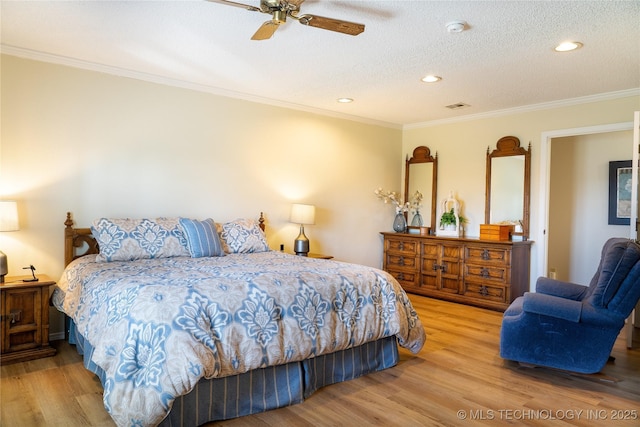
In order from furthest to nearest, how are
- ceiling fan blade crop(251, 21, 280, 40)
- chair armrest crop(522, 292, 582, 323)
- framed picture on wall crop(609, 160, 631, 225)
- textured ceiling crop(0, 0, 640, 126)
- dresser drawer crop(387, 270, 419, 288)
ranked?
dresser drawer crop(387, 270, 419, 288), framed picture on wall crop(609, 160, 631, 225), chair armrest crop(522, 292, 582, 323), textured ceiling crop(0, 0, 640, 126), ceiling fan blade crop(251, 21, 280, 40)

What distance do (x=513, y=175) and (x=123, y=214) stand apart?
14.3 feet

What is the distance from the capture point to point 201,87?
14.7ft

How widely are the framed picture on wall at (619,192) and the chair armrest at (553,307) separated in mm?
3059

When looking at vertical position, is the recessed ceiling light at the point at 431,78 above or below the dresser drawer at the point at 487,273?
above

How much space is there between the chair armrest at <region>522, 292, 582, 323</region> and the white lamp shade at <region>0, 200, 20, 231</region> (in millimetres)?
3775

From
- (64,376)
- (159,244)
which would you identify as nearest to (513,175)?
(159,244)

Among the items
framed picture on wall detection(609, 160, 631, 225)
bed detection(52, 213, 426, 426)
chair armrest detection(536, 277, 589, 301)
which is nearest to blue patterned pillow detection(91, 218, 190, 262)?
bed detection(52, 213, 426, 426)

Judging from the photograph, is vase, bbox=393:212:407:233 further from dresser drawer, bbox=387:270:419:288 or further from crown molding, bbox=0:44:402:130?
crown molding, bbox=0:44:402:130

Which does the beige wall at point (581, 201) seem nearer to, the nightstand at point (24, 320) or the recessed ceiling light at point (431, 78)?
the recessed ceiling light at point (431, 78)

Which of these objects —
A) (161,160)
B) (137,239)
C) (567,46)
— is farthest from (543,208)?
(137,239)

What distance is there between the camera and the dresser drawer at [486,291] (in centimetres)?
495

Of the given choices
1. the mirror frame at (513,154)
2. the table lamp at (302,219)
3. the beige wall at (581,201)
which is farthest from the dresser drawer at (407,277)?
the beige wall at (581,201)

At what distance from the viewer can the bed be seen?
206 cm

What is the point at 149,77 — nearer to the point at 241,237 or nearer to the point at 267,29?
the point at 241,237
